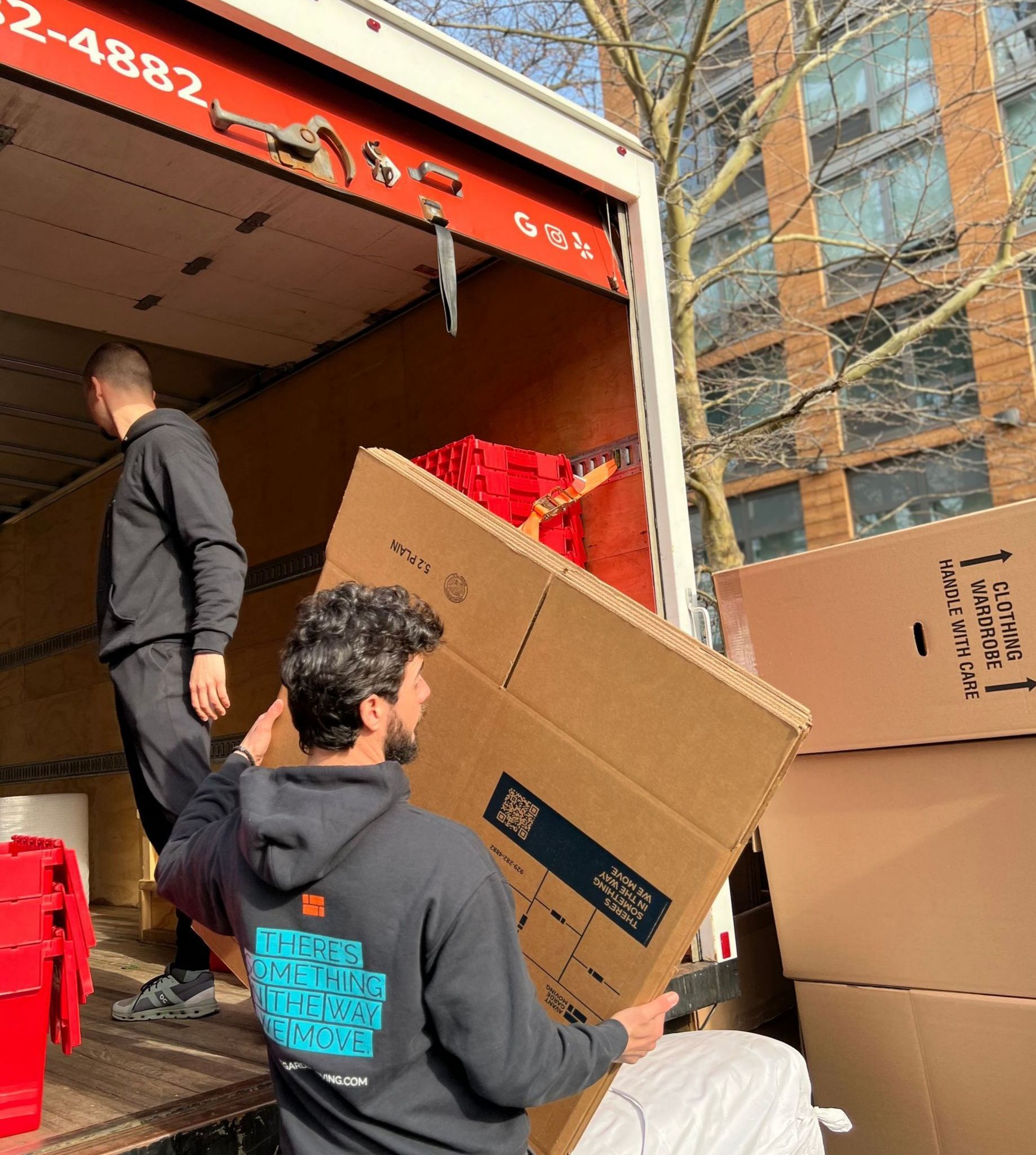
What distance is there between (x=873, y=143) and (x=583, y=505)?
13362 mm

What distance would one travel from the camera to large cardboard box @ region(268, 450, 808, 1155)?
173 centimetres

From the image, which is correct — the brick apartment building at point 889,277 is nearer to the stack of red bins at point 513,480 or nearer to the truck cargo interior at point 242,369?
the truck cargo interior at point 242,369

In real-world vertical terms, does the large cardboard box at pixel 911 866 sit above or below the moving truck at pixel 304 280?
below

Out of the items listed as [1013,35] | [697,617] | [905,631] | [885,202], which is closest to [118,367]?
[697,617]

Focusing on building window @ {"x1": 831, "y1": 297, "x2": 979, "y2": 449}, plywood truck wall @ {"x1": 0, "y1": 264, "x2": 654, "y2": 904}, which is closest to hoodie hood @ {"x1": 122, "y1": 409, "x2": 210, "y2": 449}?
plywood truck wall @ {"x1": 0, "y1": 264, "x2": 654, "y2": 904}

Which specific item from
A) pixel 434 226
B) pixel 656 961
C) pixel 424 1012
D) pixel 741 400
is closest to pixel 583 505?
pixel 434 226

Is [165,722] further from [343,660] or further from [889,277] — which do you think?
[889,277]

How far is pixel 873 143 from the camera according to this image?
14.6 meters

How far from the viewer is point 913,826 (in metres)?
2.86

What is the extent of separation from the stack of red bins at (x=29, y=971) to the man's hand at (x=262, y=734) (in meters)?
0.47

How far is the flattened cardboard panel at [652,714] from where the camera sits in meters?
1.71

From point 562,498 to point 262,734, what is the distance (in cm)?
125

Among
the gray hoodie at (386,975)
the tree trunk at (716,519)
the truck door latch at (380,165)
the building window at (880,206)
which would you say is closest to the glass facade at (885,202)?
the building window at (880,206)

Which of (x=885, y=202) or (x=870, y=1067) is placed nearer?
(x=870, y=1067)
